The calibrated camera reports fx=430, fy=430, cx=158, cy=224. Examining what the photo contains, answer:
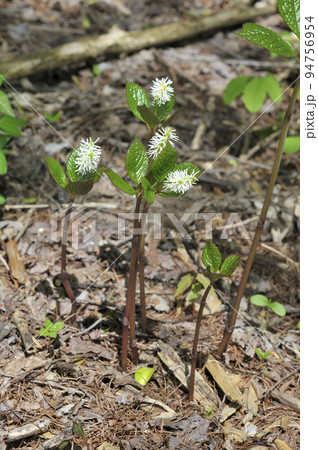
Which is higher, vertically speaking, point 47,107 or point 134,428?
point 47,107

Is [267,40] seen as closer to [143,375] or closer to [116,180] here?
[116,180]

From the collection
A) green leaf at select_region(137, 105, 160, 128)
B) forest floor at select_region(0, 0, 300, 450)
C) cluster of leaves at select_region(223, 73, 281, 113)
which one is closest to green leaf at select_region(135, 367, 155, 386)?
forest floor at select_region(0, 0, 300, 450)

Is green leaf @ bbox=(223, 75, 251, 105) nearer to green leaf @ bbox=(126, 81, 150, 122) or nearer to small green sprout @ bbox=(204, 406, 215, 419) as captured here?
green leaf @ bbox=(126, 81, 150, 122)

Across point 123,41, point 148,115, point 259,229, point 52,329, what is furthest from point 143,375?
point 123,41

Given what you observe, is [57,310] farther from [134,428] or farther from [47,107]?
[47,107]

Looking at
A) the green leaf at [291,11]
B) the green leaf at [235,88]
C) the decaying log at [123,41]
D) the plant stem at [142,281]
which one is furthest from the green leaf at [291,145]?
the decaying log at [123,41]
